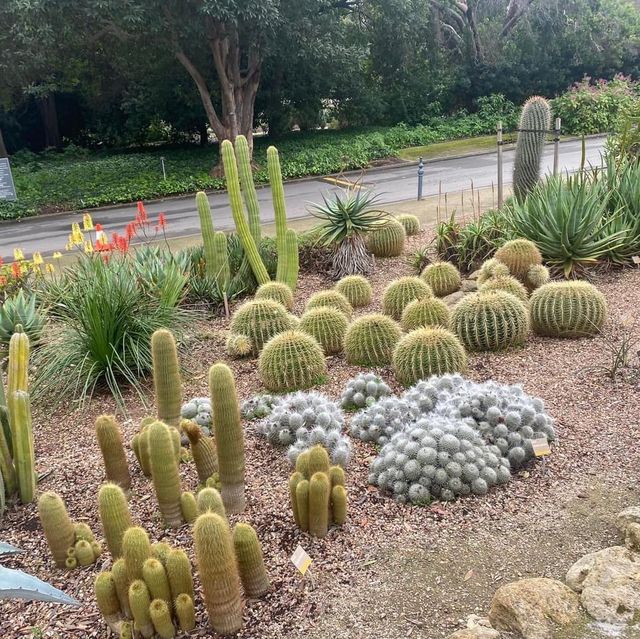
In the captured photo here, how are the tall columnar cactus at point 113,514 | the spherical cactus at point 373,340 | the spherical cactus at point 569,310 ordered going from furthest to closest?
the spherical cactus at point 569,310 → the spherical cactus at point 373,340 → the tall columnar cactus at point 113,514

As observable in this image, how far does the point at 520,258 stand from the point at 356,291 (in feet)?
5.80

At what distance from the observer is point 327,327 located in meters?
6.04

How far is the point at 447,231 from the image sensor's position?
28.1ft

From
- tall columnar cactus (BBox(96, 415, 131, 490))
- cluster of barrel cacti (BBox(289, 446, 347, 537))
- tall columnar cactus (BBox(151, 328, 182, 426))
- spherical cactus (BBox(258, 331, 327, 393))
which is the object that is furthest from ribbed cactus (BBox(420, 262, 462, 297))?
tall columnar cactus (BBox(96, 415, 131, 490))

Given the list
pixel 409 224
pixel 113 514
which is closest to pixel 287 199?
pixel 409 224

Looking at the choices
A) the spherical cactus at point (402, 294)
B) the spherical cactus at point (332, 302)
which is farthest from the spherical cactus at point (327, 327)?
the spherical cactus at point (402, 294)

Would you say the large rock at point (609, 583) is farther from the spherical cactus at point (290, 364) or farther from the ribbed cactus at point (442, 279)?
the ribbed cactus at point (442, 279)

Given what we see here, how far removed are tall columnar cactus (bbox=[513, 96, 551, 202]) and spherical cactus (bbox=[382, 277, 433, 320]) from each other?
12.8ft

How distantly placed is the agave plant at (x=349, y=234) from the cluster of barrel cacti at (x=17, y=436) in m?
5.43

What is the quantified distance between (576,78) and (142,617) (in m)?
33.3

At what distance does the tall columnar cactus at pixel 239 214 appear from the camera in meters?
7.52

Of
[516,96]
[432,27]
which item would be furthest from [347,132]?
[516,96]

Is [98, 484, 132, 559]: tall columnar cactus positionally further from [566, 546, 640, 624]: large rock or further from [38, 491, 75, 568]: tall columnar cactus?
[566, 546, 640, 624]: large rock

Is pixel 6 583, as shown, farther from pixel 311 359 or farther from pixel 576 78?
pixel 576 78
